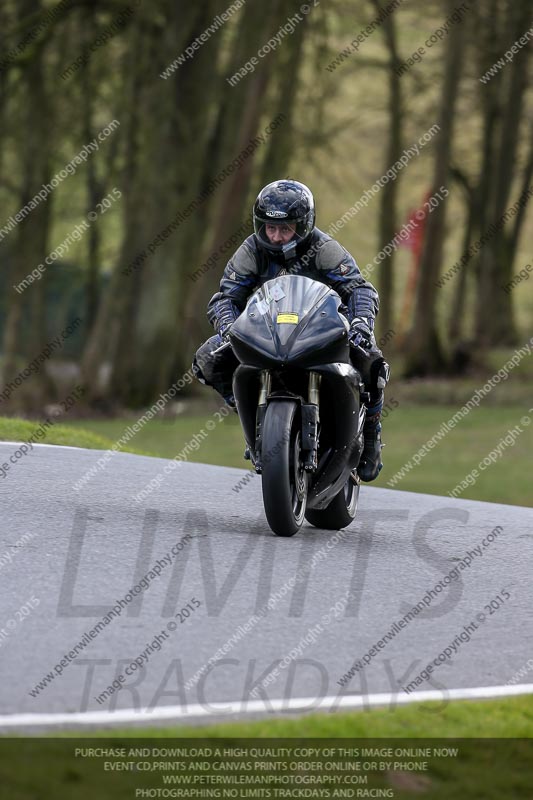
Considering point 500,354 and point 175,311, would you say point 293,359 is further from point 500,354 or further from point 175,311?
point 500,354

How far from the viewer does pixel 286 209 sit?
8172 mm

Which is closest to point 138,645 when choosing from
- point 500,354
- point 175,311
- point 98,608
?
point 98,608

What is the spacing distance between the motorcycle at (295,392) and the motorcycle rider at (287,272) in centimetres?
24

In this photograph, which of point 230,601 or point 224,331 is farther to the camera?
point 224,331

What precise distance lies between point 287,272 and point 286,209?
1.62ft

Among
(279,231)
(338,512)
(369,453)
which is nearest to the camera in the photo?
(279,231)

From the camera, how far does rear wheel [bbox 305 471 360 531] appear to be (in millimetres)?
8852

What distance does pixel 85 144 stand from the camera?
32188 mm

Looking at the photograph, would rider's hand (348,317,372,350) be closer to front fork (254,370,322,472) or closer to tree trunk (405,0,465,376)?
front fork (254,370,322,472)

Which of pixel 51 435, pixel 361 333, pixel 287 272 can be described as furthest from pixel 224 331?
pixel 51 435
